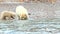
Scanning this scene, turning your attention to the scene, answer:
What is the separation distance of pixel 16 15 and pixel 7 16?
0.16m

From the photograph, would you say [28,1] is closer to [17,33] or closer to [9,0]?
[9,0]

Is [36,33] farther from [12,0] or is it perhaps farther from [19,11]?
[12,0]

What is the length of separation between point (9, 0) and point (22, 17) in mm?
7463

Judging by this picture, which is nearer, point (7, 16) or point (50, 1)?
point (7, 16)

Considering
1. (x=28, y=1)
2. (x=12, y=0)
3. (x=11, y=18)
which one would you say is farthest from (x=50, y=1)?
(x=11, y=18)

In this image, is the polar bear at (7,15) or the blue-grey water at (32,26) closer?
the blue-grey water at (32,26)

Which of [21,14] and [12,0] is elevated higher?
[21,14]

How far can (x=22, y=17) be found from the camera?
11.7 ft

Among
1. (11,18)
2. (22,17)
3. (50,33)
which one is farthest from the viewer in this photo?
(11,18)

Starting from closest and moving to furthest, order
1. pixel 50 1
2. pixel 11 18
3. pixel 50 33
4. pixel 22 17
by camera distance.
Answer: pixel 50 33
pixel 22 17
pixel 11 18
pixel 50 1

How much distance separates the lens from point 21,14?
3.57m

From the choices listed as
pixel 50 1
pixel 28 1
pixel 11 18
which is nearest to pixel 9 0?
pixel 28 1

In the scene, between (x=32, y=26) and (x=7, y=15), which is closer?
(x=32, y=26)

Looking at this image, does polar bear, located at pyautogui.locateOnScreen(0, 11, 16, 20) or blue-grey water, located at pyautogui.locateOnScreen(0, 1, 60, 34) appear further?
polar bear, located at pyautogui.locateOnScreen(0, 11, 16, 20)
